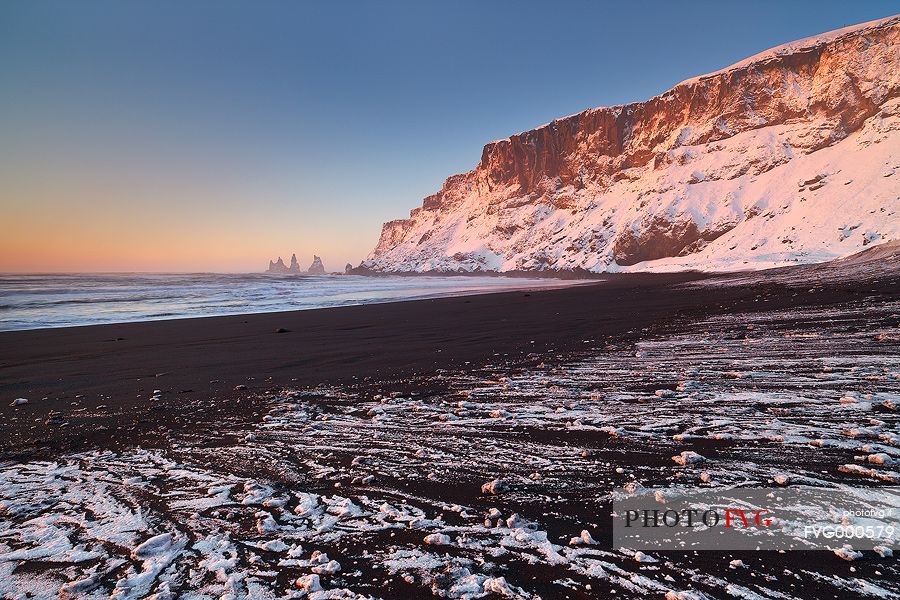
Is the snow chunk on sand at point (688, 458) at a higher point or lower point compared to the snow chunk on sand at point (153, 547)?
higher

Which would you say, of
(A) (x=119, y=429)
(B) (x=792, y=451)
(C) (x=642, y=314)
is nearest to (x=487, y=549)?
(B) (x=792, y=451)

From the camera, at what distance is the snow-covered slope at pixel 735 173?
51156mm

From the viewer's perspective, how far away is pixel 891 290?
14.4 metres

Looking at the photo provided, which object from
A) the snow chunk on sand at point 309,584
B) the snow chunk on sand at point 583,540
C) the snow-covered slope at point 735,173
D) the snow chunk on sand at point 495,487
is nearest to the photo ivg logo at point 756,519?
the snow chunk on sand at point 583,540

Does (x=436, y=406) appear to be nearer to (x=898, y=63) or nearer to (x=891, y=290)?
(x=891, y=290)

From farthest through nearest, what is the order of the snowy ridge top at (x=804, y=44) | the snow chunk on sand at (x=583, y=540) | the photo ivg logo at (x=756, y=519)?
the snowy ridge top at (x=804, y=44) → the snow chunk on sand at (x=583, y=540) → the photo ivg logo at (x=756, y=519)

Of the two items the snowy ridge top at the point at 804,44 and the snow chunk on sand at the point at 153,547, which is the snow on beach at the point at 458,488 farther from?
the snowy ridge top at the point at 804,44

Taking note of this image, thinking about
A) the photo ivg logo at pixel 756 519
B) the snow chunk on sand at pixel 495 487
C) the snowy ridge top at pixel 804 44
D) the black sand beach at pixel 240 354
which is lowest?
the black sand beach at pixel 240 354

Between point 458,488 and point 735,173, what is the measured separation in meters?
91.9

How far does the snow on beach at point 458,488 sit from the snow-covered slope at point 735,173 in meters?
48.9

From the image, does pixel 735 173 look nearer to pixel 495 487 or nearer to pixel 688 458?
pixel 688 458

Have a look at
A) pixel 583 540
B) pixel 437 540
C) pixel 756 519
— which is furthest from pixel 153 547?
pixel 756 519

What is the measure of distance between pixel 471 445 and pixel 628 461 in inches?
60.3

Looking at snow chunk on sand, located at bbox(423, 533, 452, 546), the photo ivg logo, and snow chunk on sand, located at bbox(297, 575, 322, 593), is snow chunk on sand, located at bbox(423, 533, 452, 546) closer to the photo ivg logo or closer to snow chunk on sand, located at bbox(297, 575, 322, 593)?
snow chunk on sand, located at bbox(297, 575, 322, 593)
